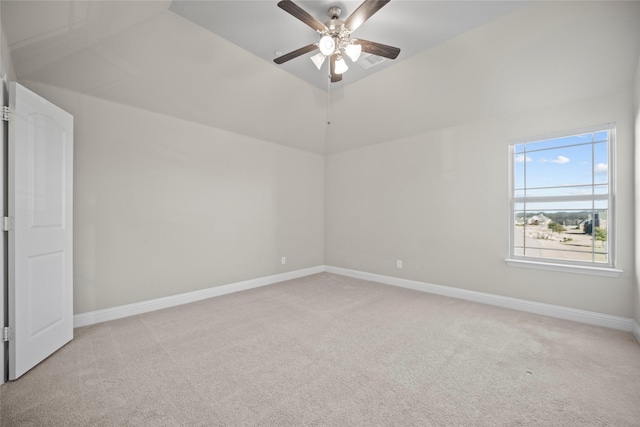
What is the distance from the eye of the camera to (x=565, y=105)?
10.4ft

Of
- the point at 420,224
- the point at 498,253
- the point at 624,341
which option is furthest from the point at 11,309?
the point at 624,341

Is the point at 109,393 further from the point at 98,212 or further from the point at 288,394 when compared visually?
the point at 98,212

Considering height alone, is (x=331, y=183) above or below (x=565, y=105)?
below

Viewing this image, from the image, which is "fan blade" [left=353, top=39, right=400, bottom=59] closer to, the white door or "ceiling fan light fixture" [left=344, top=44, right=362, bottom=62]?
"ceiling fan light fixture" [left=344, top=44, right=362, bottom=62]

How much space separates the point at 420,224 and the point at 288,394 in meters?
3.30

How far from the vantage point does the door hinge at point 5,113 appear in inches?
77.1

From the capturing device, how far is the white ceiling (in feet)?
8.23

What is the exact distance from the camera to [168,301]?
357 cm

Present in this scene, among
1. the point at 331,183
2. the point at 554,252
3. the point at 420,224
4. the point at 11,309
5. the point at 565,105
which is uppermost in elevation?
the point at 565,105

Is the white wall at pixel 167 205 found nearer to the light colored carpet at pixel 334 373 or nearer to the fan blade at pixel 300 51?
the light colored carpet at pixel 334 373

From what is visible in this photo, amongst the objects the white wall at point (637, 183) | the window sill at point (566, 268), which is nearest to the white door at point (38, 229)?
the window sill at point (566, 268)

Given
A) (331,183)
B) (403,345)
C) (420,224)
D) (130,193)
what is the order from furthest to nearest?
(331,183), (420,224), (130,193), (403,345)

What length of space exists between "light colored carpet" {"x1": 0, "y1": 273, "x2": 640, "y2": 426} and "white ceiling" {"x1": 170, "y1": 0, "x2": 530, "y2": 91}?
314 cm

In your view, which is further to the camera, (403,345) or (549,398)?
(403,345)
